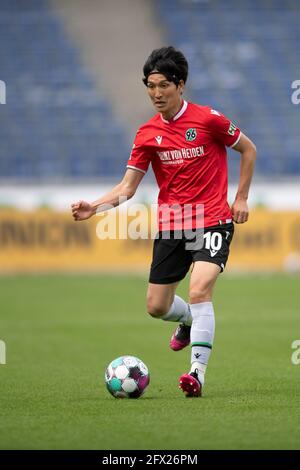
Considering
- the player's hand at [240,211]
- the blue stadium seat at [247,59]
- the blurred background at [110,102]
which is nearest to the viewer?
the player's hand at [240,211]

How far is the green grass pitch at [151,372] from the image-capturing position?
5.51 m

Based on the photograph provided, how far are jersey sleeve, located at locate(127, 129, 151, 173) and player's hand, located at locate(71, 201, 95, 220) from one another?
59 cm

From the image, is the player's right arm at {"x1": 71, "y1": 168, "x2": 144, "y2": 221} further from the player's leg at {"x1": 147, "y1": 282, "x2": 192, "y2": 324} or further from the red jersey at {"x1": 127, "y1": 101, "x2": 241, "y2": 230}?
the player's leg at {"x1": 147, "y1": 282, "x2": 192, "y2": 324}

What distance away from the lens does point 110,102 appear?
1083 inches

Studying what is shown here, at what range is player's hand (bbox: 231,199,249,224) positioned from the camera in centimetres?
749

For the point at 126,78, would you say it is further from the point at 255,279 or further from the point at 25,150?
the point at 255,279

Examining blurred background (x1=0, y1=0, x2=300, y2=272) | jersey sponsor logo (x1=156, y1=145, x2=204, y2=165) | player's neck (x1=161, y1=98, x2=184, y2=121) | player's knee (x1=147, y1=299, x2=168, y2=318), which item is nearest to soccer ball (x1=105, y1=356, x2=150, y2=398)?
player's knee (x1=147, y1=299, x2=168, y2=318)

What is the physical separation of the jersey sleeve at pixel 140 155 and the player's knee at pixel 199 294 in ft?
3.85

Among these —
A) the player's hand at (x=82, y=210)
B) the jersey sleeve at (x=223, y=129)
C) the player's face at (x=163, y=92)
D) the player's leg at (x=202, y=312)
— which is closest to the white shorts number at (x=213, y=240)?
the player's leg at (x=202, y=312)

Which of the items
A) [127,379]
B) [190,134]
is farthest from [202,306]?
[190,134]

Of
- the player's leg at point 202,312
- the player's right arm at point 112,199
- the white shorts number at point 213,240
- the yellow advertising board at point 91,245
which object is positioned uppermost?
the yellow advertising board at point 91,245

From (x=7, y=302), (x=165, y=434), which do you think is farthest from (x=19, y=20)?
(x=165, y=434)

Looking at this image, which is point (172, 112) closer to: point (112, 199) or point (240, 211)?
point (112, 199)

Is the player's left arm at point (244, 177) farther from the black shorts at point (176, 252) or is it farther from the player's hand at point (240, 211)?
the black shorts at point (176, 252)
